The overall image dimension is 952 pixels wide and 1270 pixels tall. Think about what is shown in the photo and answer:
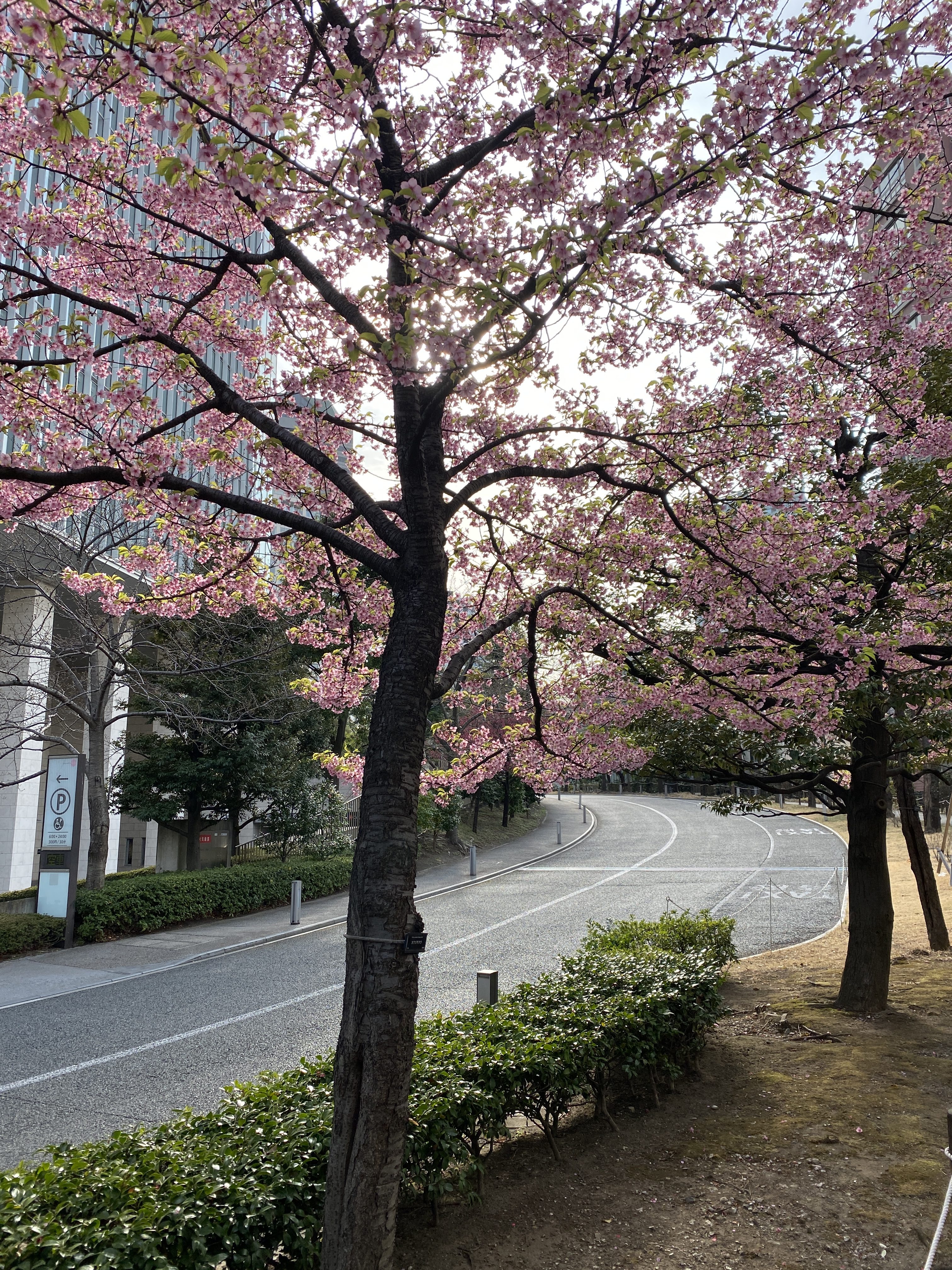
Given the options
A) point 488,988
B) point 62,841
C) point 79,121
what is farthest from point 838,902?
point 79,121

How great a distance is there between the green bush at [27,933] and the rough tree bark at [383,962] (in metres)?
13.7

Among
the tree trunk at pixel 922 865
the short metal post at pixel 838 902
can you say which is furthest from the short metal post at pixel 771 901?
the tree trunk at pixel 922 865

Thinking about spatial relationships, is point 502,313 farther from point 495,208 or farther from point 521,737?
point 521,737

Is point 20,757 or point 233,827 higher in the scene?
point 20,757

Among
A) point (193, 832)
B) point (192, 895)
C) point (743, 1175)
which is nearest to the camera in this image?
point (743, 1175)

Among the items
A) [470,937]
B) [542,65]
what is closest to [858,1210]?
[542,65]

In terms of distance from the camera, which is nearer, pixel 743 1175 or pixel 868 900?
pixel 743 1175

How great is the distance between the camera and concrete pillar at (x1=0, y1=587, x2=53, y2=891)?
806 inches

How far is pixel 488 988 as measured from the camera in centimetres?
822

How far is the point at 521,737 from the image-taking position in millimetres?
8289

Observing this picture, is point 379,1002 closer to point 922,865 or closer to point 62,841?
point 922,865

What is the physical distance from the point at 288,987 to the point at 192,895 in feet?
21.4

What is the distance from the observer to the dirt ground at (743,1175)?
4734 mm

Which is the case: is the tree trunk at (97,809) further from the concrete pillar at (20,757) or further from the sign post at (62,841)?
the concrete pillar at (20,757)
